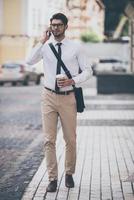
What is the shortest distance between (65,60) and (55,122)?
704 mm

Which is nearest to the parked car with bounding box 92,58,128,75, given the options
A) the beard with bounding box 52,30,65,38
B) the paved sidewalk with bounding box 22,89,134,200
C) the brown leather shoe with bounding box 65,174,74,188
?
the paved sidewalk with bounding box 22,89,134,200

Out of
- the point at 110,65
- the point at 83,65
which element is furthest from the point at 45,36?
the point at 110,65

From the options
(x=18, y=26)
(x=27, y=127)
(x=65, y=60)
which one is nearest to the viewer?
(x=65, y=60)

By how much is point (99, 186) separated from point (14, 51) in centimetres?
4992

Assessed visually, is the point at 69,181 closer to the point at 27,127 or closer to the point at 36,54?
the point at 36,54

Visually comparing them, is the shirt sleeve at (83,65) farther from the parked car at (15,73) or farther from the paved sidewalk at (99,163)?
the parked car at (15,73)

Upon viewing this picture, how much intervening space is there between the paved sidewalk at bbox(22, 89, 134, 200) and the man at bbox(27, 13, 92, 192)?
34cm

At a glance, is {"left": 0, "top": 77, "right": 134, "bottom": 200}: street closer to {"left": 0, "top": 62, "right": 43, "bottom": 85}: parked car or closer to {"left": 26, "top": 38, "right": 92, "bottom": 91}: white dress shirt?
{"left": 26, "top": 38, "right": 92, "bottom": 91}: white dress shirt

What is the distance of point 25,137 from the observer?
13211 mm

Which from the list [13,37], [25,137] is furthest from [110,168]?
[13,37]

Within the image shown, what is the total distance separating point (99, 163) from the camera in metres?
9.61

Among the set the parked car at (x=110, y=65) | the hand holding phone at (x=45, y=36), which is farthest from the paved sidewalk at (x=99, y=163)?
the parked car at (x=110, y=65)

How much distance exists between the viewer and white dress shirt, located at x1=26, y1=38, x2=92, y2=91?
24.9 feet

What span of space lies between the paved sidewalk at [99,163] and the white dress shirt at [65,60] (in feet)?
3.91
